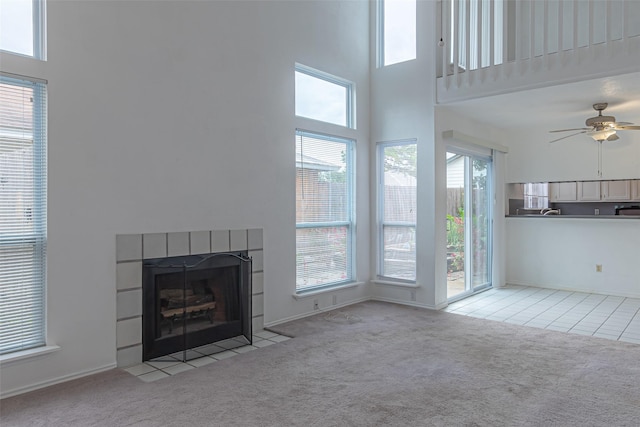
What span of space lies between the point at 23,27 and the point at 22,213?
3.98 feet

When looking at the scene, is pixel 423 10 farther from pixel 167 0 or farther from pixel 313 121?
pixel 167 0

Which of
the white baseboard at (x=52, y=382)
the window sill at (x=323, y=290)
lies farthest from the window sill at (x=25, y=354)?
the window sill at (x=323, y=290)

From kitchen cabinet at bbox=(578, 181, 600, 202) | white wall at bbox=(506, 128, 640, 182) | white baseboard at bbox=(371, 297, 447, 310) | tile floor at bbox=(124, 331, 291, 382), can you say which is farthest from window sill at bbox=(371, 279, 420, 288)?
kitchen cabinet at bbox=(578, 181, 600, 202)

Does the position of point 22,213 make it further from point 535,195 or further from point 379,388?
point 535,195

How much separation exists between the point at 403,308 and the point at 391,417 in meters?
2.69

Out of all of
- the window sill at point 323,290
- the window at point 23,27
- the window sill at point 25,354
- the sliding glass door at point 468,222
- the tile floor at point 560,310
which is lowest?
the tile floor at point 560,310

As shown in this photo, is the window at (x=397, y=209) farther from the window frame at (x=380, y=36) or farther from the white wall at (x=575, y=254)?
the white wall at (x=575, y=254)

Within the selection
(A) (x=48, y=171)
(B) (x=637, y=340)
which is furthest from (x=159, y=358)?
A: (B) (x=637, y=340)

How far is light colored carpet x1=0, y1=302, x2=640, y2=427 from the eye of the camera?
2.47 meters

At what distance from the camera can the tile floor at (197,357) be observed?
3.18 meters

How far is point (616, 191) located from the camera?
686 centimetres

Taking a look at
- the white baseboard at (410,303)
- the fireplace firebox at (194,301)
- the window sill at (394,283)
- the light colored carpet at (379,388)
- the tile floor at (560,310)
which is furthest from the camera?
the window sill at (394,283)

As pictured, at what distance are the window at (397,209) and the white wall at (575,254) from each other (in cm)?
238

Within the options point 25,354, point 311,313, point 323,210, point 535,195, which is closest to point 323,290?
point 311,313
